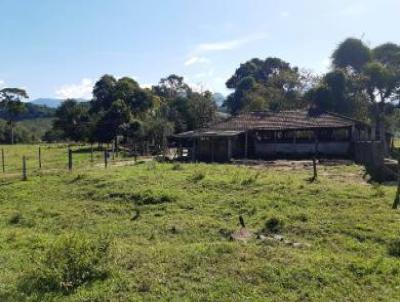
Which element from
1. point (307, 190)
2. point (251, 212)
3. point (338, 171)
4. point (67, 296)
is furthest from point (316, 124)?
point (67, 296)

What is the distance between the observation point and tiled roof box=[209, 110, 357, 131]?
31039mm

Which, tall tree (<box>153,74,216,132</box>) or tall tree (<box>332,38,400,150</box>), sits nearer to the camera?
tall tree (<box>332,38,400,150</box>)

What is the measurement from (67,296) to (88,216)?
6.14 metres

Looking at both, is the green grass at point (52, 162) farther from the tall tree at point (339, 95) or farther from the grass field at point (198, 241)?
the tall tree at point (339, 95)

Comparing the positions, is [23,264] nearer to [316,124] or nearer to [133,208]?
[133,208]

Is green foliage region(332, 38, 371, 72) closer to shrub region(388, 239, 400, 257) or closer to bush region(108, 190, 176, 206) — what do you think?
bush region(108, 190, 176, 206)

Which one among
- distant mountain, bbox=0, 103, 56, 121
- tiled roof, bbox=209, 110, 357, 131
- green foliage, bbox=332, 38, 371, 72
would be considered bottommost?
tiled roof, bbox=209, 110, 357, 131

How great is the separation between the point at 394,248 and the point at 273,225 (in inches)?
124

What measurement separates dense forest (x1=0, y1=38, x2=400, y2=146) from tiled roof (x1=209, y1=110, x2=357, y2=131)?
4359mm

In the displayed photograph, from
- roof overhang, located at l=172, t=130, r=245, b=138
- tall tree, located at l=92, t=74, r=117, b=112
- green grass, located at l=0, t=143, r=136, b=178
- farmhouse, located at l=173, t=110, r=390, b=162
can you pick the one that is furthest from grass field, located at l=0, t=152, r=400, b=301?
tall tree, located at l=92, t=74, r=117, b=112

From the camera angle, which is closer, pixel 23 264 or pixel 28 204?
pixel 23 264

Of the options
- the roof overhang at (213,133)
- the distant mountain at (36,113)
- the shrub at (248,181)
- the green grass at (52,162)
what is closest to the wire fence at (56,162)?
the green grass at (52,162)

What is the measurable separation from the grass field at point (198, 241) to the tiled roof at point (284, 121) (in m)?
12.8

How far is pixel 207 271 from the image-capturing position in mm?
8930
